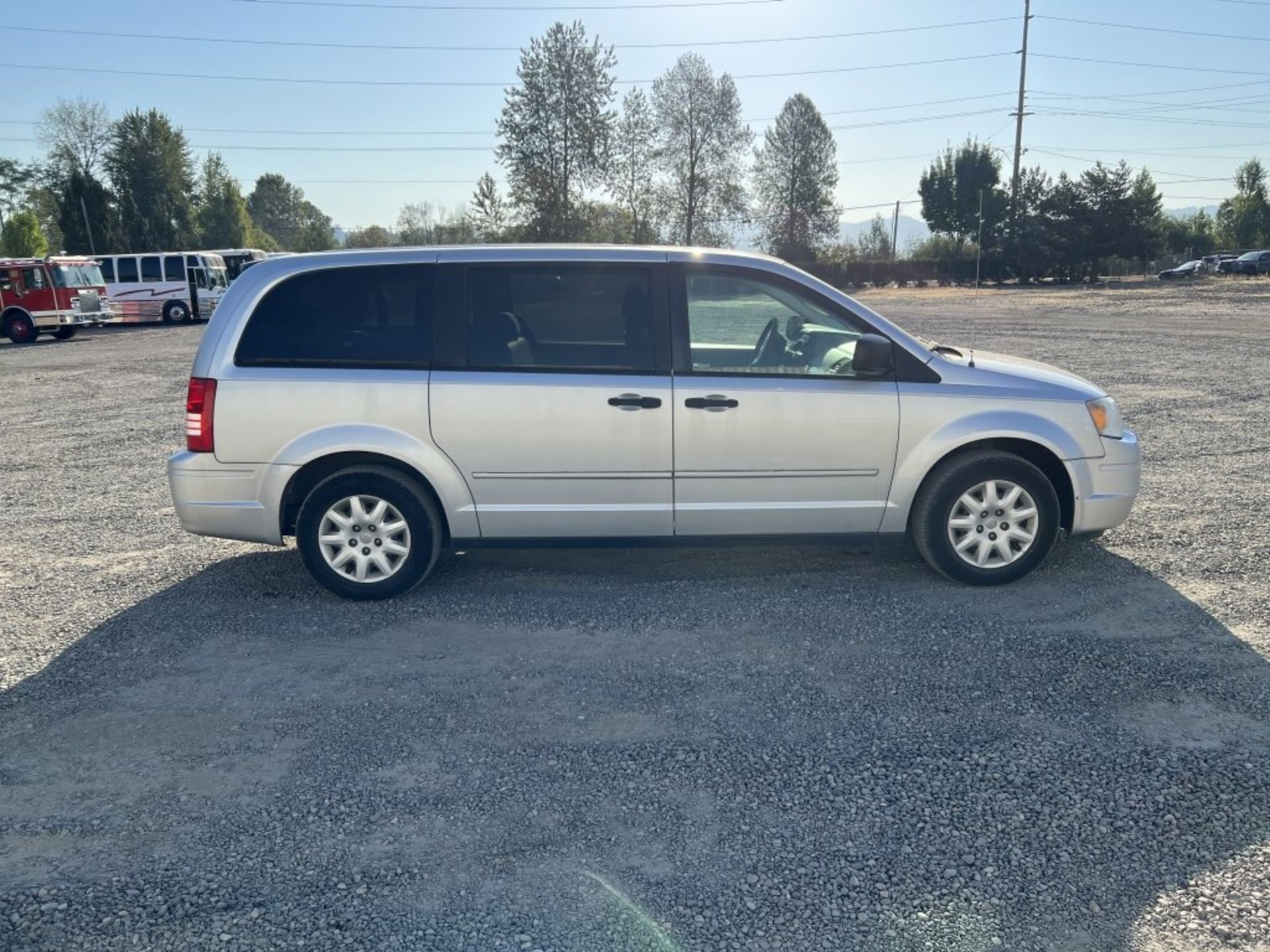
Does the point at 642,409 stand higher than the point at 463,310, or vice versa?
the point at 463,310

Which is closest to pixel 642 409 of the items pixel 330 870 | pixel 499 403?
pixel 499 403

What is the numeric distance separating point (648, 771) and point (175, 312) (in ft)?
121

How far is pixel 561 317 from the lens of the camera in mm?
5516

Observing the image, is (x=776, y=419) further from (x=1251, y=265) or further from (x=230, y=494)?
(x=1251, y=265)

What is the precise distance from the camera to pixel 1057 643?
15.8ft

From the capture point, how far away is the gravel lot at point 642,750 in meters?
2.89

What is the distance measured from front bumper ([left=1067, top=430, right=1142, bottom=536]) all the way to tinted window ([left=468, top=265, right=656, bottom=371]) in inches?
102

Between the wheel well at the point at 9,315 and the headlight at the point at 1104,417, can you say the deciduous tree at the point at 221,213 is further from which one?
the headlight at the point at 1104,417

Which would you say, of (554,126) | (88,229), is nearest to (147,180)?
(88,229)

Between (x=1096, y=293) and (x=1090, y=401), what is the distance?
4543 centimetres

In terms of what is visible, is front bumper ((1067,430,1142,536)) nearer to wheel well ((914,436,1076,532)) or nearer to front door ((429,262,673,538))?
wheel well ((914,436,1076,532))

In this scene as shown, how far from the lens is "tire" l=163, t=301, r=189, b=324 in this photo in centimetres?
3531

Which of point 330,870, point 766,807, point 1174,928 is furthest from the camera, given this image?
point 766,807

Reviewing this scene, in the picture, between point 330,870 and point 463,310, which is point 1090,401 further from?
point 330,870
